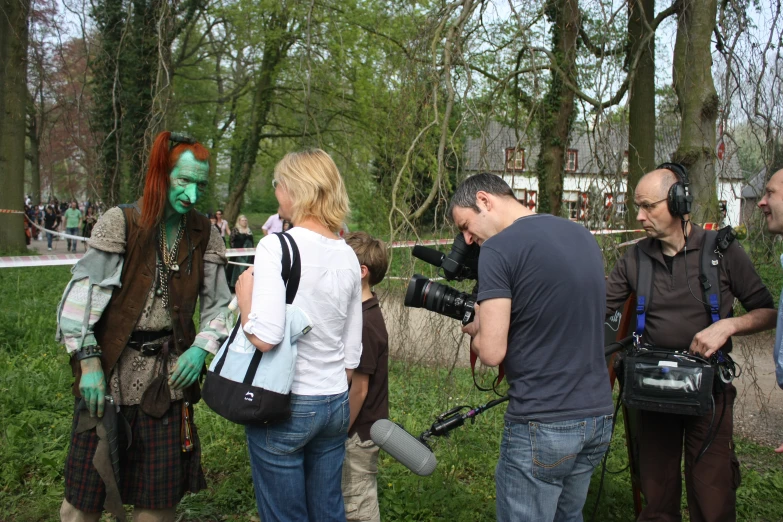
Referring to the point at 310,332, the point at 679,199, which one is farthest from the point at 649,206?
the point at 310,332

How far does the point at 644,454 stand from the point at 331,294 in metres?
1.72

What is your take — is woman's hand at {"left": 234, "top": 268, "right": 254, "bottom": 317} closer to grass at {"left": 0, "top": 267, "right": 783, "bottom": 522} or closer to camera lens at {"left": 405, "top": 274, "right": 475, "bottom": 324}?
camera lens at {"left": 405, "top": 274, "right": 475, "bottom": 324}

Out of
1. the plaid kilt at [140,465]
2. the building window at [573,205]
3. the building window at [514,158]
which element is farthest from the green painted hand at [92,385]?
the building window at [573,205]

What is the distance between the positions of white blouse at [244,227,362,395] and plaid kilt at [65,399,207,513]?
76 cm

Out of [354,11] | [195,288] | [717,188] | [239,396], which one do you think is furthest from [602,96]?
[354,11]

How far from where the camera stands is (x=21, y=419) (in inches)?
168

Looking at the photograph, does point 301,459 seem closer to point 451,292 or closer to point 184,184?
point 451,292

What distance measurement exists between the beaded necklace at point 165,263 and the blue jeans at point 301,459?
2.30ft

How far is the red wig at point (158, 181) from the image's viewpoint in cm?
249

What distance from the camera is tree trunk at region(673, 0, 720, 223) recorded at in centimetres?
404

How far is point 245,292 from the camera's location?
84.0 inches

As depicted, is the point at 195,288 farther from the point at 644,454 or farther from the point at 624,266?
the point at 644,454

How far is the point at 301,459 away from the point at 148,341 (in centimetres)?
81

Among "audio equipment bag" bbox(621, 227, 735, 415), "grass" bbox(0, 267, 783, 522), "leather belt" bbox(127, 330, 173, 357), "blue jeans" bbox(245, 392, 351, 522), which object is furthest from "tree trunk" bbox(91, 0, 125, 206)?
"audio equipment bag" bbox(621, 227, 735, 415)
